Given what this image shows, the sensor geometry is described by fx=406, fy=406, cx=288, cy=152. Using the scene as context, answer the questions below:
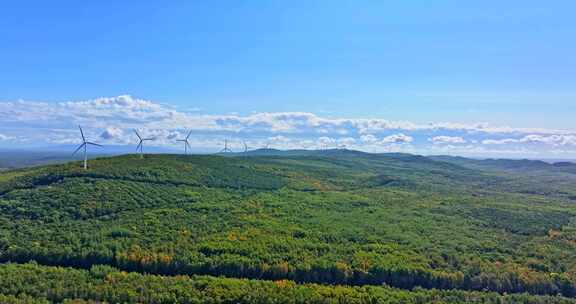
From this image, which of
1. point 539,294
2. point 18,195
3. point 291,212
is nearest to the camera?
point 539,294

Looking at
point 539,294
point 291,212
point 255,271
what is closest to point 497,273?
point 539,294

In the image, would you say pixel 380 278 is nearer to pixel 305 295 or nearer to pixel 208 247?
pixel 305 295

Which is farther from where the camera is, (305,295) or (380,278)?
(380,278)

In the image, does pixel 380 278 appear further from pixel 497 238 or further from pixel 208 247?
pixel 497 238

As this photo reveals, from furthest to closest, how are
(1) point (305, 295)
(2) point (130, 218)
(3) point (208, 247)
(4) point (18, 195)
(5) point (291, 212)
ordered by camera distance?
(5) point (291, 212)
(4) point (18, 195)
(2) point (130, 218)
(3) point (208, 247)
(1) point (305, 295)

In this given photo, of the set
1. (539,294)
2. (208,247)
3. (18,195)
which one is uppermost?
(18,195)

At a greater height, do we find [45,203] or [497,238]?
[45,203]
